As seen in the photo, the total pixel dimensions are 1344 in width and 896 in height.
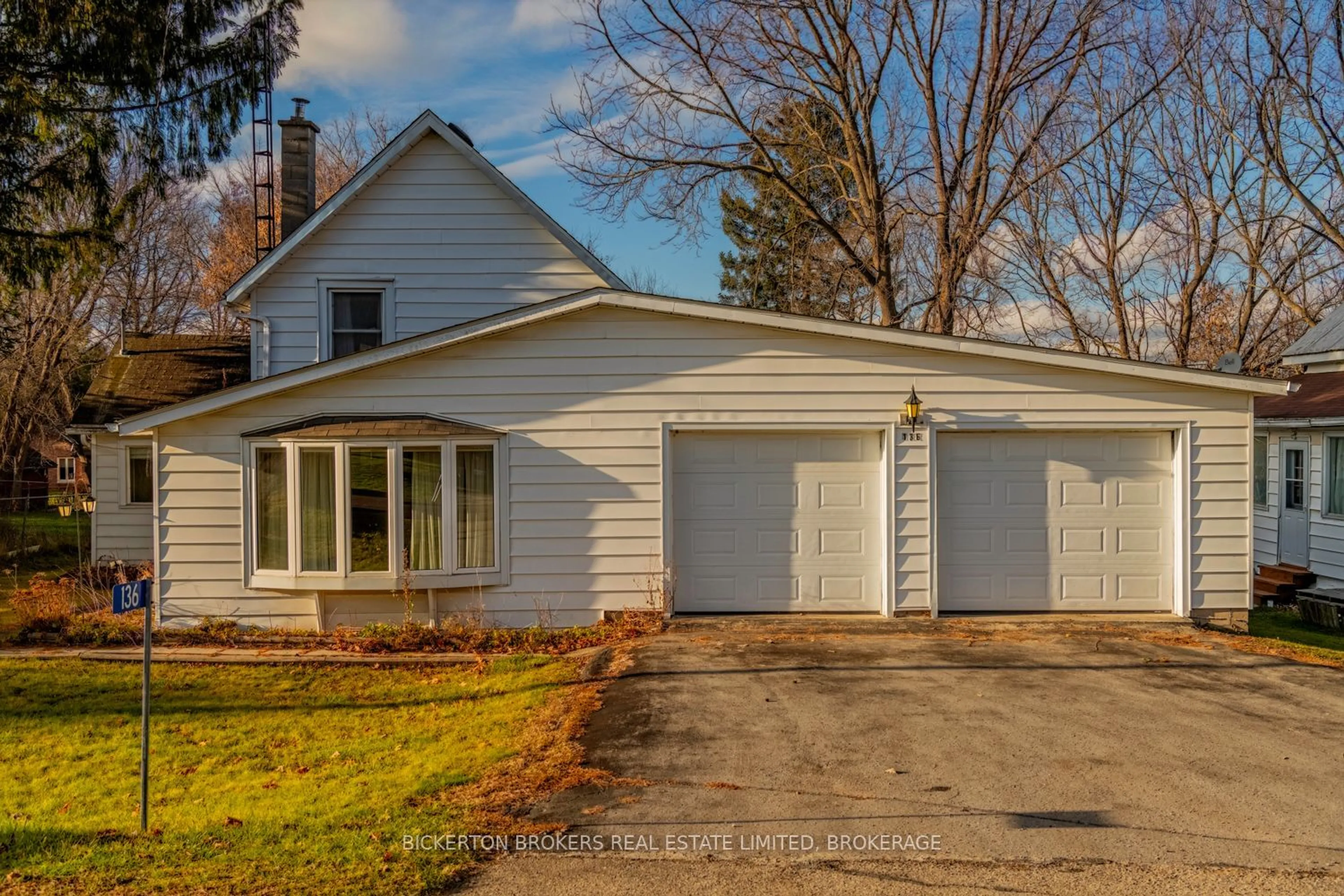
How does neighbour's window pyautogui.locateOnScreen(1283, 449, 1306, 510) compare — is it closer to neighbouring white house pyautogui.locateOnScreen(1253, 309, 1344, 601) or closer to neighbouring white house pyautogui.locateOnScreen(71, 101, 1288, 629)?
neighbouring white house pyautogui.locateOnScreen(1253, 309, 1344, 601)

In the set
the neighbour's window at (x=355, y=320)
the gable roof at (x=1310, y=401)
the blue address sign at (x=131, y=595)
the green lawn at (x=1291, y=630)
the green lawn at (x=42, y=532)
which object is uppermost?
the neighbour's window at (x=355, y=320)

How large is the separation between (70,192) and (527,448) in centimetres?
829

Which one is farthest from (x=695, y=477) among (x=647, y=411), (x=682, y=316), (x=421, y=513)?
(x=421, y=513)

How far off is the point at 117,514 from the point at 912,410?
1462 cm

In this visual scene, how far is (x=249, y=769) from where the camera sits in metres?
6.59

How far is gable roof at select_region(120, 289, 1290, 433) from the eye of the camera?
403 inches

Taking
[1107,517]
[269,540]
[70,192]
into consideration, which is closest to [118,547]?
[70,192]

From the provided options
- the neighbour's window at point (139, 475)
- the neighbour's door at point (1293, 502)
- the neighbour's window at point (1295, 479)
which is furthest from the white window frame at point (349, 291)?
the neighbour's window at point (1295, 479)

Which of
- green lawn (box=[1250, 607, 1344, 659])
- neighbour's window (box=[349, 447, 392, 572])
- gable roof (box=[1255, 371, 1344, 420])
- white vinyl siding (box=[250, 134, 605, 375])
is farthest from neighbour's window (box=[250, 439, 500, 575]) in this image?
gable roof (box=[1255, 371, 1344, 420])

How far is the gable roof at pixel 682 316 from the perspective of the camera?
1023cm

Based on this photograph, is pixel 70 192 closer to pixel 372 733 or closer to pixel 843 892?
pixel 372 733

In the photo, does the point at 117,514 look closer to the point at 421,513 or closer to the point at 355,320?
the point at 355,320

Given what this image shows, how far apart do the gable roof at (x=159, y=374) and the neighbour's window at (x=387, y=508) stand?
7202mm

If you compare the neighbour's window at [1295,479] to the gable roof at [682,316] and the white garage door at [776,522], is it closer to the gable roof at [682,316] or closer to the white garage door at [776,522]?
the gable roof at [682,316]
